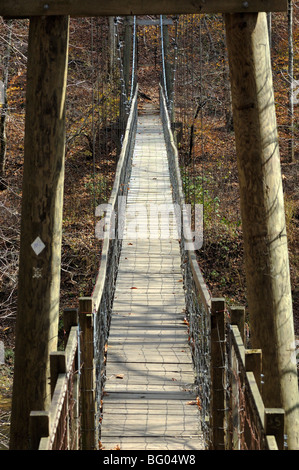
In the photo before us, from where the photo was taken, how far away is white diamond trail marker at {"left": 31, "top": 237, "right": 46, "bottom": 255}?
348cm

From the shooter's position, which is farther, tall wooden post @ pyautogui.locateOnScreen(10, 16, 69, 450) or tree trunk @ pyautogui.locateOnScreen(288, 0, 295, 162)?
tree trunk @ pyautogui.locateOnScreen(288, 0, 295, 162)

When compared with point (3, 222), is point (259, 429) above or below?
below

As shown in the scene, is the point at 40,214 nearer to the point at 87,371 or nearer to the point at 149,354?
the point at 87,371

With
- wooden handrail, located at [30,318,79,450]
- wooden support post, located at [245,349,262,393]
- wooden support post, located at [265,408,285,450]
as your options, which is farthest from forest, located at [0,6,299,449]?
wooden support post, located at [265,408,285,450]

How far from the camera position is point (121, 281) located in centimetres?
657

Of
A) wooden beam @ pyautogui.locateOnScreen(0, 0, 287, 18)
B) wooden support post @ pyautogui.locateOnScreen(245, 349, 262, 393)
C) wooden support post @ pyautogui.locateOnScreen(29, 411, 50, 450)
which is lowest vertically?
wooden support post @ pyautogui.locateOnScreen(29, 411, 50, 450)

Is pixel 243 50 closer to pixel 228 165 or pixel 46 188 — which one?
pixel 46 188

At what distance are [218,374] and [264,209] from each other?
32.2 inches

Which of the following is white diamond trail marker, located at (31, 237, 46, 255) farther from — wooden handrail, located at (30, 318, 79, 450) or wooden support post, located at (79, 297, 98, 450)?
wooden handrail, located at (30, 318, 79, 450)

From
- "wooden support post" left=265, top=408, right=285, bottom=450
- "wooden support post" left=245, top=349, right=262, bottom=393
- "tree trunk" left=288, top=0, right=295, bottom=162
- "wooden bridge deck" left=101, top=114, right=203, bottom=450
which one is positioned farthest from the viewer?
"tree trunk" left=288, top=0, right=295, bottom=162

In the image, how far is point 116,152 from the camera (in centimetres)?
1666

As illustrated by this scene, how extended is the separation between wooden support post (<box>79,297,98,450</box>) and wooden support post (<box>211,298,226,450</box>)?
571mm

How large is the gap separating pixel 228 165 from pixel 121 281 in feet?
35.7

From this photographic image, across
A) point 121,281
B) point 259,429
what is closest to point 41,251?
point 259,429
